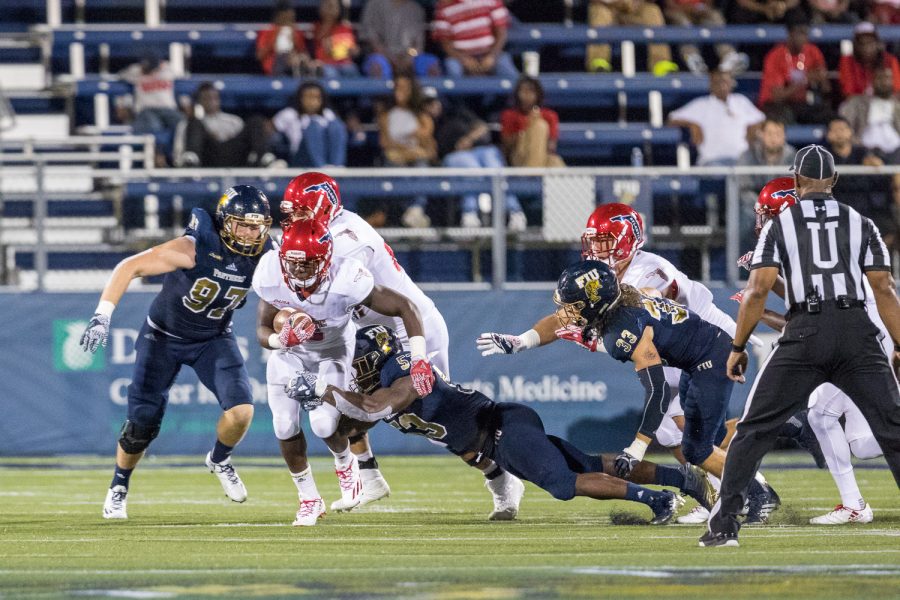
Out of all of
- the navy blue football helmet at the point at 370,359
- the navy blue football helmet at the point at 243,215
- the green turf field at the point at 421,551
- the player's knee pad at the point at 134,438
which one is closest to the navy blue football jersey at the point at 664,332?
the green turf field at the point at 421,551

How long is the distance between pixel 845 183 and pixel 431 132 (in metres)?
4.14

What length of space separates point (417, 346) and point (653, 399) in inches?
49.8

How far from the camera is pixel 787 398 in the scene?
265 inches

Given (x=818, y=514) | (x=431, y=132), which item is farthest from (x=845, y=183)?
(x=818, y=514)

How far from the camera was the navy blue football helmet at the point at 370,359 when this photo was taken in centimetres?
836

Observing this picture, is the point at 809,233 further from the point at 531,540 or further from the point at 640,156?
the point at 640,156

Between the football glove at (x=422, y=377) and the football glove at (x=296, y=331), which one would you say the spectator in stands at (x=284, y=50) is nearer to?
the football glove at (x=296, y=331)

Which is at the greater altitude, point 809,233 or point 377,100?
point 377,100

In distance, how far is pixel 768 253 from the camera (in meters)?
6.83

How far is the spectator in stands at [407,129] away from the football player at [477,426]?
23.3 feet

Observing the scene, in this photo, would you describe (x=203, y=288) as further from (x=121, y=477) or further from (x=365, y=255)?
(x=121, y=477)

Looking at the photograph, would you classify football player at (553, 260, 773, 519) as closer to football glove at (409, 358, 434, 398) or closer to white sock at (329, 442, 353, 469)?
football glove at (409, 358, 434, 398)

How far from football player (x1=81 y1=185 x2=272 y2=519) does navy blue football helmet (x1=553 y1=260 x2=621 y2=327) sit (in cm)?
207

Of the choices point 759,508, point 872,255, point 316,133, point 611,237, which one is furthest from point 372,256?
point 316,133
